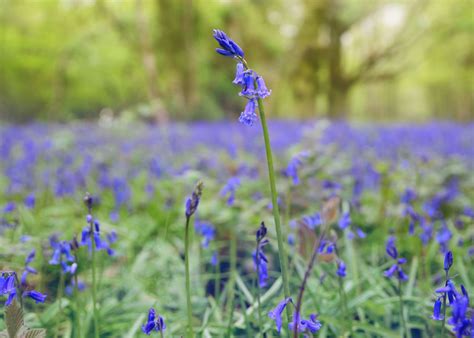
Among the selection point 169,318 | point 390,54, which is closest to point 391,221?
point 169,318

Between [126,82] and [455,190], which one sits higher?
[126,82]

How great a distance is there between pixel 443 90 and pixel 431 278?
42555 mm

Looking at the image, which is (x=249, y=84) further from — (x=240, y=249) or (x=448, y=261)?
(x=240, y=249)

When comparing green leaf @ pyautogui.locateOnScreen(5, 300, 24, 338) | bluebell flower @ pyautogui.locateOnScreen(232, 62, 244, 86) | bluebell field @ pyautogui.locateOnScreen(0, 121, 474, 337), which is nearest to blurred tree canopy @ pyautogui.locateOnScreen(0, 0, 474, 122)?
bluebell field @ pyautogui.locateOnScreen(0, 121, 474, 337)

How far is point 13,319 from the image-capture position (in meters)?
1.08

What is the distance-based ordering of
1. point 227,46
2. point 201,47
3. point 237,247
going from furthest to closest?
point 201,47 < point 237,247 < point 227,46

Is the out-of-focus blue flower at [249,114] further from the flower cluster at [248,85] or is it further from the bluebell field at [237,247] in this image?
the bluebell field at [237,247]

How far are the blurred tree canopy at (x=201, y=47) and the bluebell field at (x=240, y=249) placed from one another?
12.8 m

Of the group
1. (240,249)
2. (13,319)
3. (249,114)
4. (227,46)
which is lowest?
(13,319)

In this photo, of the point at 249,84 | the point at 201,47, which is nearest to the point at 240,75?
the point at 249,84

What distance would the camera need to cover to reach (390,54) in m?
19.8

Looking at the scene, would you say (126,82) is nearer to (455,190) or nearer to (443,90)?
(455,190)

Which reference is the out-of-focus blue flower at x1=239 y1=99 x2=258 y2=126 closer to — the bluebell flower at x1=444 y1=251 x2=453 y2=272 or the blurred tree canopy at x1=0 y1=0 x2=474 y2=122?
the bluebell flower at x1=444 y1=251 x2=453 y2=272

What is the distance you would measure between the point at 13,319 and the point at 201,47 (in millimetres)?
22827
